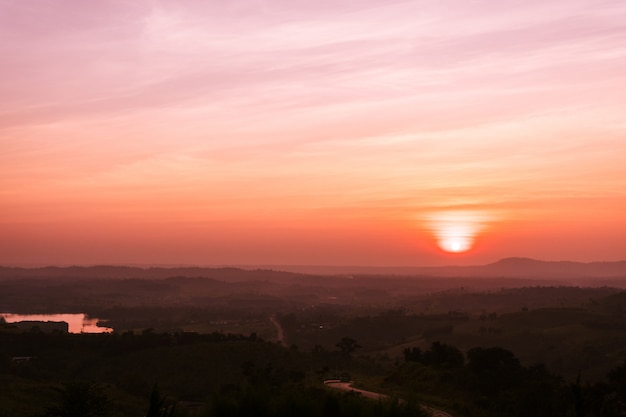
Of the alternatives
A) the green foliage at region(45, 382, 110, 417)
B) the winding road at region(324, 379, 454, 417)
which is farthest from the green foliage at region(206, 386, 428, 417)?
the green foliage at region(45, 382, 110, 417)

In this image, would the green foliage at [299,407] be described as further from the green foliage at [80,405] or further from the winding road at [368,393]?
the green foliage at [80,405]

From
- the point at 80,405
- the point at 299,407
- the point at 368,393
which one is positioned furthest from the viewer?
the point at 368,393

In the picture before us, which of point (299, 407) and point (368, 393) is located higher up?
point (299, 407)

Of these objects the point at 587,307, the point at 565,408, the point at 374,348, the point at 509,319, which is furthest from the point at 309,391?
the point at 587,307

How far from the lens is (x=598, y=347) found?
125m

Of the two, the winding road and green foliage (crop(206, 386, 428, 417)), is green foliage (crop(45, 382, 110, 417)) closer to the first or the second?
green foliage (crop(206, 386, 428, 417))

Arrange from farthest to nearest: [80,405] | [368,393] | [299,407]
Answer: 1. [368,393]
2. [80,405]
3. [299,407]

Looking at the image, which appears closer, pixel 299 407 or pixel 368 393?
pixel 299 407

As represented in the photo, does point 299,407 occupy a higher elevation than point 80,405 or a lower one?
higher

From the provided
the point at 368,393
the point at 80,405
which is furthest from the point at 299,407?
the point at 80,405

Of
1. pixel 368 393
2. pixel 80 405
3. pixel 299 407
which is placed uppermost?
pixel 299 407

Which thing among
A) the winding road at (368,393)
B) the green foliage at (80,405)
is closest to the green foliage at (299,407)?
the winding road at (368,393)

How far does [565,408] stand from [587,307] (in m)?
150

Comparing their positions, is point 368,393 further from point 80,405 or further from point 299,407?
point 80,405
